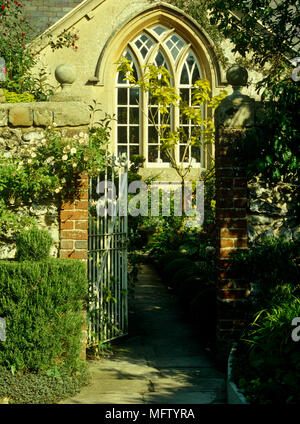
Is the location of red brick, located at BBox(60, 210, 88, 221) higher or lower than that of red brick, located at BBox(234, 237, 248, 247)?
higher

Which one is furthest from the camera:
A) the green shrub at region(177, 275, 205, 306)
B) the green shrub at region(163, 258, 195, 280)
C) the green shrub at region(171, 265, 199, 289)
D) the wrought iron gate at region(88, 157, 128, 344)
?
the green shrub at region(163, 258, 195, 280)

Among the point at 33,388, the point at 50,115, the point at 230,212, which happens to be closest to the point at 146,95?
the point at 50,115

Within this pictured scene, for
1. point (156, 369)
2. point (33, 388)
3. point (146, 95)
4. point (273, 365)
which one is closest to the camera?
point (273, 365)

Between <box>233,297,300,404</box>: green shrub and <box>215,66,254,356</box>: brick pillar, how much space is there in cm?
65

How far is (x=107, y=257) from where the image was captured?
6082 mm

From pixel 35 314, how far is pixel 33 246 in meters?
0.68

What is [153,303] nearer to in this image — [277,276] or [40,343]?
[277,276]

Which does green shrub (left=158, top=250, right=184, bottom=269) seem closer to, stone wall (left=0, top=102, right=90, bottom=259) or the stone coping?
stone wall (left=0, top=102, right=90, bottom=259)

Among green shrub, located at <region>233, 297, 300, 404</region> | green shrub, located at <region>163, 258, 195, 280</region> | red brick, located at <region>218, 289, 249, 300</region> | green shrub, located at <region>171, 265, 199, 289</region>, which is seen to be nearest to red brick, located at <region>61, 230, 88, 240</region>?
red brick, located at <region>218, 289, 249, 300</region>

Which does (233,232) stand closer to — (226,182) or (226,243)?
(226,243)

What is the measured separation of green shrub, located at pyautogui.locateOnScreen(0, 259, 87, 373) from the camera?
4.39 m
